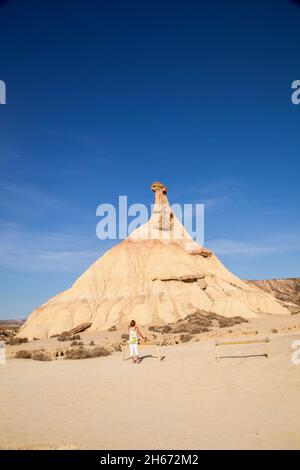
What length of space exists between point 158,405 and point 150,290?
35.2 m

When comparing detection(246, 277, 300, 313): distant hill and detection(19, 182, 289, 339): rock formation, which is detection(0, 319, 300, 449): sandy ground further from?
detection(246, 277, 300, 313): distant hill

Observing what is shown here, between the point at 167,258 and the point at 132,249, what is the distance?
19.1 feet

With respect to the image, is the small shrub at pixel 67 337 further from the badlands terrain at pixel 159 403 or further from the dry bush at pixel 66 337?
Answer: the badlands terrain at pixel 159 403

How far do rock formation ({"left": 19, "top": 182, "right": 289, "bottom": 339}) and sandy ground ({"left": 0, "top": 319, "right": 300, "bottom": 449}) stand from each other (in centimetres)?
2605

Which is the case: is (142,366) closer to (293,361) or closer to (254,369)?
(254,369)

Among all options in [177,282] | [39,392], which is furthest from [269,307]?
[39,392]

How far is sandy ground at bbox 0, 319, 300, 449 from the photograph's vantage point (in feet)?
19.1

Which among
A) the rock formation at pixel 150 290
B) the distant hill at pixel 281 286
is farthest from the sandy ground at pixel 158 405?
the distant hill at pixel 281 286

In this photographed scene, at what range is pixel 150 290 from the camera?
Result: 4331 cm

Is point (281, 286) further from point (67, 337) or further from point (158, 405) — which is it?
point (158, 405)

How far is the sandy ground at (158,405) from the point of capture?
5832 mm

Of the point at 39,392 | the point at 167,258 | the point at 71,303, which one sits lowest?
the point at 39,392

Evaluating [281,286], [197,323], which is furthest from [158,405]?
[281,286]

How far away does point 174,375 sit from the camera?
37.2 feet
